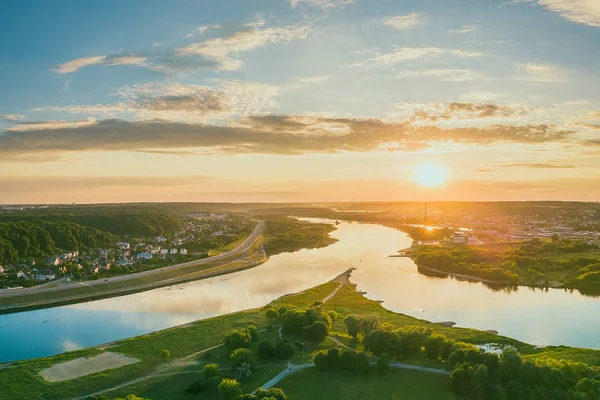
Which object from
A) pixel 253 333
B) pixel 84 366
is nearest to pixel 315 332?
pixel 253 333

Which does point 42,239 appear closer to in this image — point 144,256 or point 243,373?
point 144,256

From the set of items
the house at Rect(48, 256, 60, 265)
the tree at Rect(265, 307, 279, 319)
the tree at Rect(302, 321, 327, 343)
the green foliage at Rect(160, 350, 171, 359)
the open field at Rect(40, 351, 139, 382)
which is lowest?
the open field at Rect(40, 351, 139, 382)

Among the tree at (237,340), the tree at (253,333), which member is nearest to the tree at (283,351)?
the tree at (237,340)

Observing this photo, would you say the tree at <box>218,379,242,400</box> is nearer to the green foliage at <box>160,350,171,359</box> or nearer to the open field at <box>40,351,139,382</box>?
the green foliage at <box>160,350,171,359</box>

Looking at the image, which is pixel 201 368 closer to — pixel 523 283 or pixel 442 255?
pixel 523 283

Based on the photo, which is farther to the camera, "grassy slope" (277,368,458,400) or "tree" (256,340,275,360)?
"tree" (256,340,275,360)

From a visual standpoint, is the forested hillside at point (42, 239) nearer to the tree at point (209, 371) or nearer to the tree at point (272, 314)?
the tree at point (272, 314)

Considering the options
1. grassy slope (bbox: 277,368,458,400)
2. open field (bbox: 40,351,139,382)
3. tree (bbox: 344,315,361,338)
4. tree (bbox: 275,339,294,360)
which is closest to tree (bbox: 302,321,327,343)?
tree (bbox: 344,315,361,338)

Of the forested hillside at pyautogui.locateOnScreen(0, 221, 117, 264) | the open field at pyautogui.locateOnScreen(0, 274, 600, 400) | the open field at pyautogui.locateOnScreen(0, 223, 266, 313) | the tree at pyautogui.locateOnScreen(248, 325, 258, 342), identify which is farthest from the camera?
the forested hillside at pyautogui.locateOnScreen(0, 221, 117, 264)
